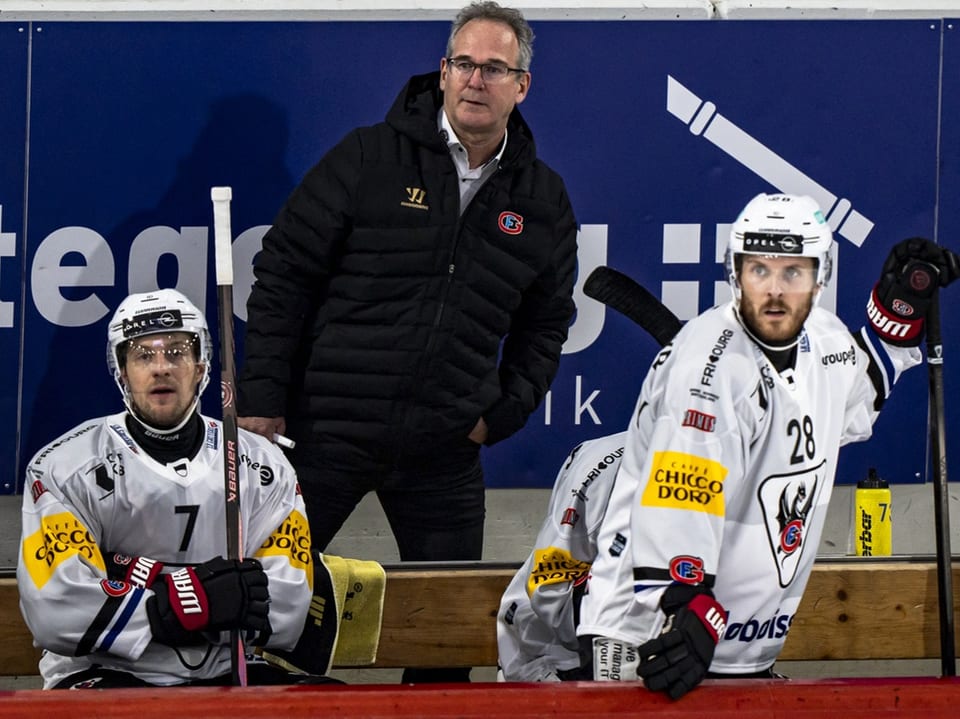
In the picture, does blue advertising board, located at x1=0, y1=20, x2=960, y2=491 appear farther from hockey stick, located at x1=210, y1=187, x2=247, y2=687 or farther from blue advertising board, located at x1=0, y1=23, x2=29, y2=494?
hockey stick, located at x1=210, y1=187, x2=247, y2=687

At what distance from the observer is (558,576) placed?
3.00m

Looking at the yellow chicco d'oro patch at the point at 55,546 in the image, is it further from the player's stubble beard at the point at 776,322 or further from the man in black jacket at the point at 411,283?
the player's stubble beard at the point at 776,322

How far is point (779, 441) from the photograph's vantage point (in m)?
2.67

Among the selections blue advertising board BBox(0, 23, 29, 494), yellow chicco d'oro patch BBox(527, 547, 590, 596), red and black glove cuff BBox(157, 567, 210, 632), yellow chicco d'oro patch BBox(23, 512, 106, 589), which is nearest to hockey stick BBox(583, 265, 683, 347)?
yellow chicco d'oro patch BBox(527, 547, 590, 596)

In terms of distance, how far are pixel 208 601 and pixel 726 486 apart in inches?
36.4

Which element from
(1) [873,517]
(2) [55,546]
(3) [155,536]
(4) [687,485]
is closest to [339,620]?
(3) [155,536]

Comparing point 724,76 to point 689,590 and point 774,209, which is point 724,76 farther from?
point 689,590

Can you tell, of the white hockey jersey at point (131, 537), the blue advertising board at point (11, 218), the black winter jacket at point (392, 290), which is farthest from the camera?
the blue advertising board at point (11, 218)

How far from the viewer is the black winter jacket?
3.48 m

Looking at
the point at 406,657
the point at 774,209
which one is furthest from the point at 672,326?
the point at 406,657

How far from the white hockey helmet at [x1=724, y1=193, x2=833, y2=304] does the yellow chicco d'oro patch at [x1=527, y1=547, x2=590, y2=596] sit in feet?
2.02

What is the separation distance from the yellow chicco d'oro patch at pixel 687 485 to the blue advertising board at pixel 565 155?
1.52 metres

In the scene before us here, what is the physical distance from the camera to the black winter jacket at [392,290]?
348 centimetres

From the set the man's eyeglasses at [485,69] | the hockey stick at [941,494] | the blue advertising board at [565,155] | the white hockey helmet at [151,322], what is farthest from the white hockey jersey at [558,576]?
the blue advertising board at [565,155]
